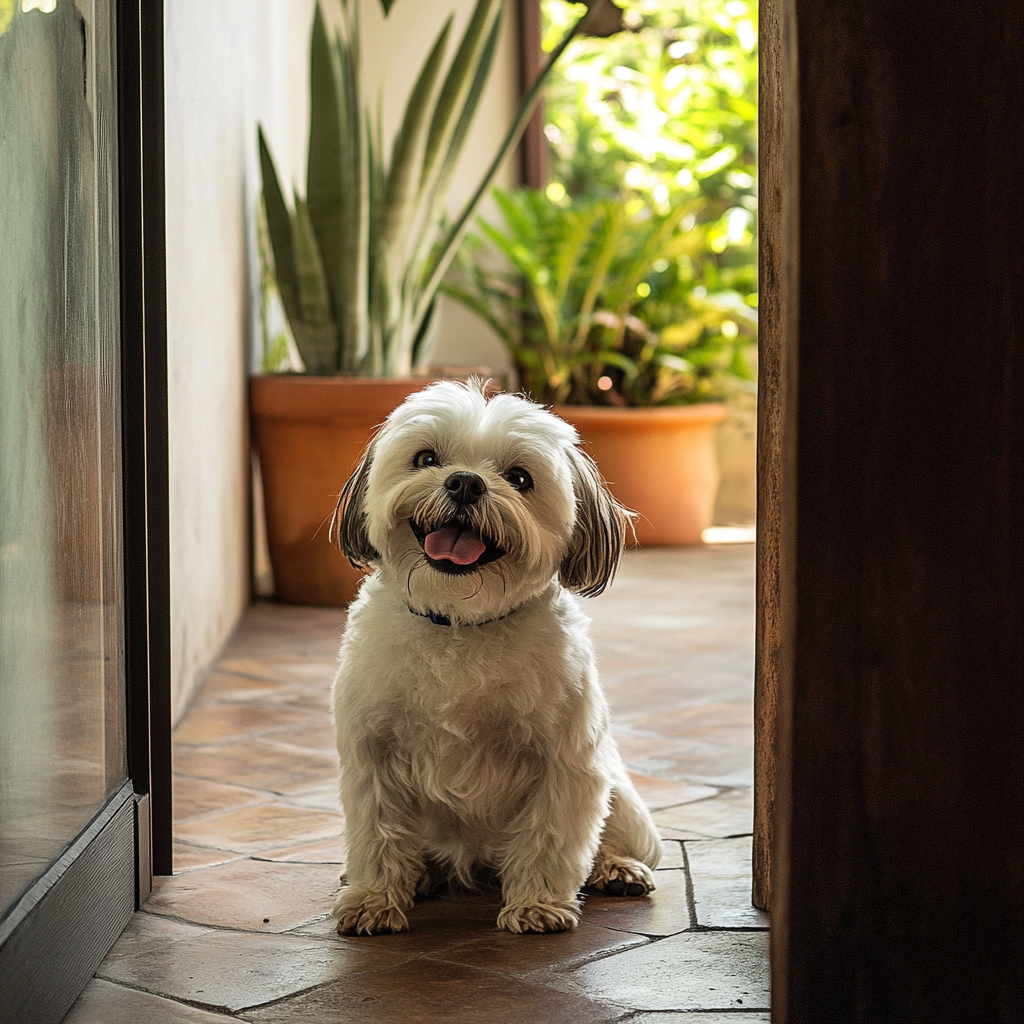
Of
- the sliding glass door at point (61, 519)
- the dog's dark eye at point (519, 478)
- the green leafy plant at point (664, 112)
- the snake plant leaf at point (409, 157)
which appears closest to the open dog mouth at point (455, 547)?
the dog's dark eye at point (519, 478)

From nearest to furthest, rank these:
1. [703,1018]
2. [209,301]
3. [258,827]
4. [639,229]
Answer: [703,1018] < [258,827] < [209,301] < [639,229]

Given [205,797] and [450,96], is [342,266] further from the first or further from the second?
[205,797]

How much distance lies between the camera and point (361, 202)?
5.09 m

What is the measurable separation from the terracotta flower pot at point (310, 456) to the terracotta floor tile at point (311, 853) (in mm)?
2520

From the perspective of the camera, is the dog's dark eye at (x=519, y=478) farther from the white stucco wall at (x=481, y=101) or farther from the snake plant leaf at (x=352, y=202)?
the white stucco wall at (x=481, y=101)

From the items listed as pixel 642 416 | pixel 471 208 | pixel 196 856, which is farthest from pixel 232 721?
pixel 642 416

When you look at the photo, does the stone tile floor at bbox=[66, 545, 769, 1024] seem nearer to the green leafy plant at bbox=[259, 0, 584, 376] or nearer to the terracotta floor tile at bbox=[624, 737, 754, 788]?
the terracotta floor tile at bbox=[624, 737, 754, 788]

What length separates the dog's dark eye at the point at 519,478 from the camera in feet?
6.51

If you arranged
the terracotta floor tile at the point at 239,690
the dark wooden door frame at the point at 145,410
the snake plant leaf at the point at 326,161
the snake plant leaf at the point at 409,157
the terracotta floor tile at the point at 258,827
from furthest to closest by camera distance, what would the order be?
the snake plant leaf at the point at 409,157 → the snake plant leaf at the point at 326,161 → the terracotta floor tile at the point at 239,690 → the terracotta floor tile at the point at 258,827 → the dark wooden door frame at the point at 145,410

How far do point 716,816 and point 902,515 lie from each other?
58.3 inches

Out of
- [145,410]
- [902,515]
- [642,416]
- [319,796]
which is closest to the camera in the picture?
[902,515]

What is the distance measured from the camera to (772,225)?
201 cm

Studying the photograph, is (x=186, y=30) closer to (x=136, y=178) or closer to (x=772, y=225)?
(x=136, y=178)

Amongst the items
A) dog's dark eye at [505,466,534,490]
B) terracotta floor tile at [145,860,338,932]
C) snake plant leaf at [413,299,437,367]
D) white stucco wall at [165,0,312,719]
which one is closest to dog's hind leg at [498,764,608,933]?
terracotta floor tile at [145,860,338,932]
